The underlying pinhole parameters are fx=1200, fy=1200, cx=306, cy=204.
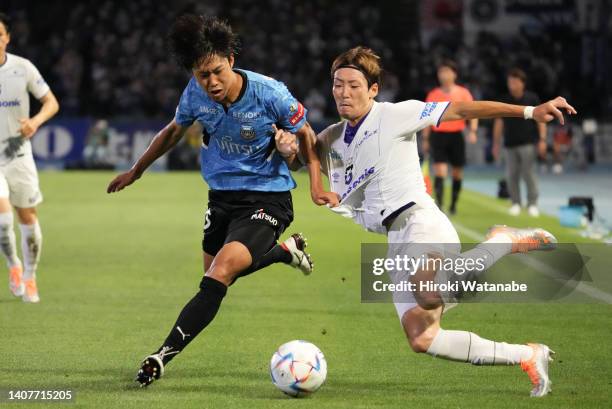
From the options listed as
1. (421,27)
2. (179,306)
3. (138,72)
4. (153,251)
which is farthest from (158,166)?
(179,306)

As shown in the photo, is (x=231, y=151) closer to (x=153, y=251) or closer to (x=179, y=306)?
(x=179, y=306)

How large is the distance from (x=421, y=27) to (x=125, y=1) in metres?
9.77

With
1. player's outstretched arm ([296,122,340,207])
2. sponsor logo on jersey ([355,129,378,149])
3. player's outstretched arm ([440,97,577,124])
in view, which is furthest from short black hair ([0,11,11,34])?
player's outstretched arm ([440,97,577,124])

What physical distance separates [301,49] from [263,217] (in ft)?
98.6

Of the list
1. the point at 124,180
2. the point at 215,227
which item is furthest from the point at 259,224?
the point at 124,180

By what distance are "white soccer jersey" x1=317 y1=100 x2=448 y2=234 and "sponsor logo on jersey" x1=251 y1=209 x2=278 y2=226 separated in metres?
0.64

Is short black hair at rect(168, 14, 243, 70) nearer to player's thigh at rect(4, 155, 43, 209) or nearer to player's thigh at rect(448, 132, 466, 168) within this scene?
player's thigh at rect(4, 155, 43, 209)

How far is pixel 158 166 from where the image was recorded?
115ft

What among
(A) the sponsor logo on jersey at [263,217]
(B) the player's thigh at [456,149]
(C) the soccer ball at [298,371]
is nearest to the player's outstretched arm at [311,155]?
(A) the sponsor logo on jersey at [263,217]

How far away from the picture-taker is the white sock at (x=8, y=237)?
34.4 ft

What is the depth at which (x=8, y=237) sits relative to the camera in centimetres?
1063

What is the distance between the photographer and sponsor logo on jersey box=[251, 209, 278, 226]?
768 centimetres

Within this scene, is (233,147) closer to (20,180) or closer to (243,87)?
(243,87)

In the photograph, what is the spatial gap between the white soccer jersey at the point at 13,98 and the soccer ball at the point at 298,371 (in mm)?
4519
